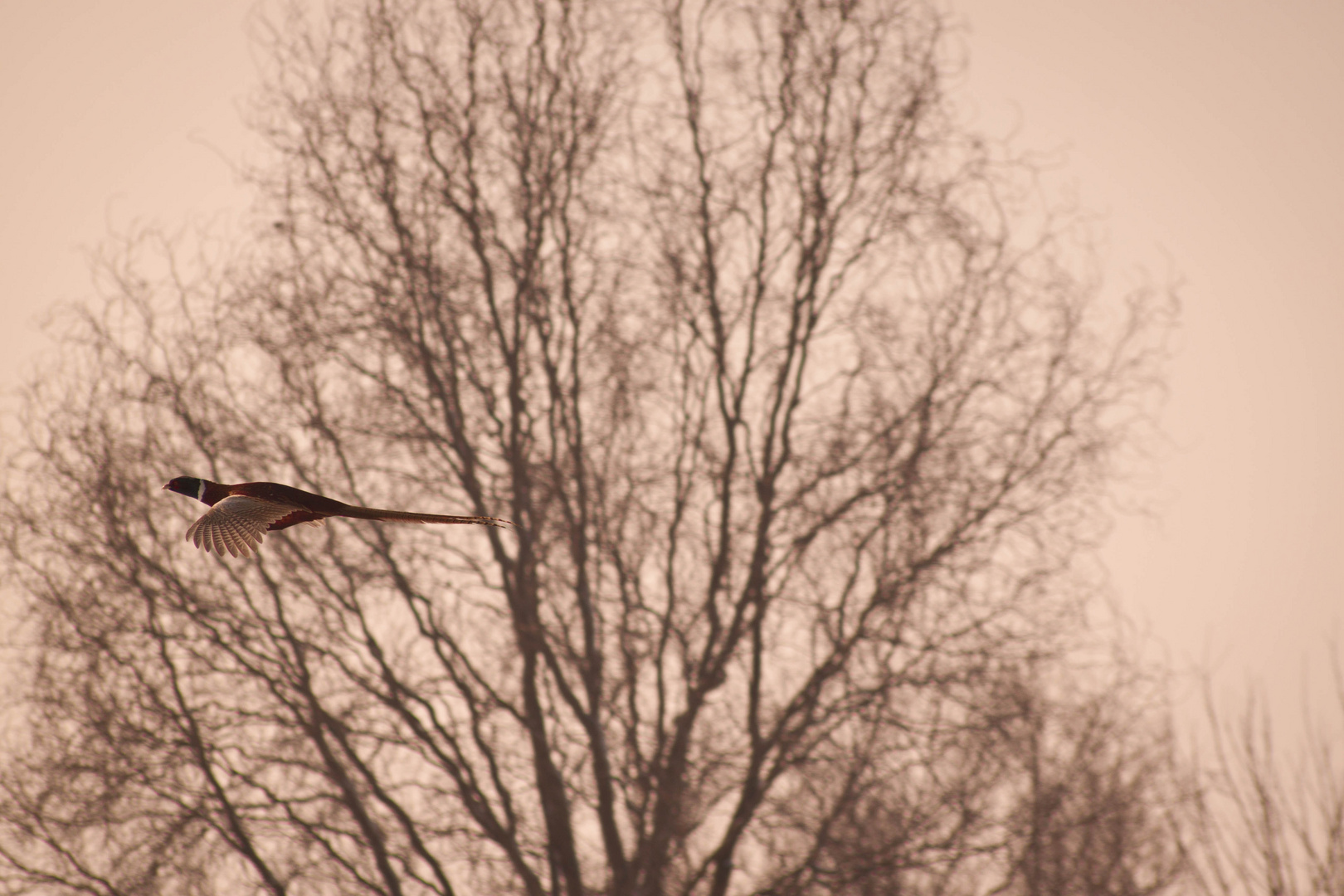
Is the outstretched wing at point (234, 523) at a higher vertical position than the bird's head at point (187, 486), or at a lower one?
lower

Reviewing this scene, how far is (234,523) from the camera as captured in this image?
311 cm

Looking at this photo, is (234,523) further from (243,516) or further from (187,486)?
(187,486)

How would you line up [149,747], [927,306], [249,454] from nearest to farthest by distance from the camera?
[149,747] → [249,454] → [927,306]

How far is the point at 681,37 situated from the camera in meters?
8.55

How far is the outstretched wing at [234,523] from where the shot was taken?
3.11 metres

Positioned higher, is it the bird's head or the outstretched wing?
the bird's head

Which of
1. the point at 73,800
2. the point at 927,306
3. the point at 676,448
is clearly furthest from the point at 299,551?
the point at 927,306

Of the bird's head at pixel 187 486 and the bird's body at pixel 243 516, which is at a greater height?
the bird's head at pixel 187 486

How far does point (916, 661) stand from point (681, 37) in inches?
183

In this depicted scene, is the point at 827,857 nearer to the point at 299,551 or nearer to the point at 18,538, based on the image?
the point at 299,551

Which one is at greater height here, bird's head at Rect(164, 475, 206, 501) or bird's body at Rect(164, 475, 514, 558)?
bird's head at Rect(164, 475, 206, 501)

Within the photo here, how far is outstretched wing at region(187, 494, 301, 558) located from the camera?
3105 mm

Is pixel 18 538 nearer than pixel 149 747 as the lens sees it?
No

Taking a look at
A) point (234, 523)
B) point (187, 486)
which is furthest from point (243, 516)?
point (187, 486)
